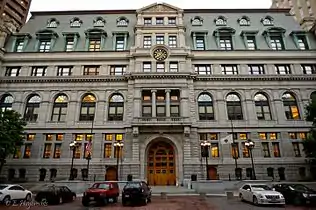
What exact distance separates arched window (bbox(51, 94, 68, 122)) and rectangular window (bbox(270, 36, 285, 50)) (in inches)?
1402

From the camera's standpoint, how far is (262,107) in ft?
111

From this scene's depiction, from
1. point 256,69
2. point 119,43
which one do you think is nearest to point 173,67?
point 119,43

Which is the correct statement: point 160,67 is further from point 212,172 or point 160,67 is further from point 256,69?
point 212,172

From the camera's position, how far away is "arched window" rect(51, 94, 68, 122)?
1307 inches

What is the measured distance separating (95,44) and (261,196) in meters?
33.7

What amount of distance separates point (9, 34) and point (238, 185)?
4406 centimetres

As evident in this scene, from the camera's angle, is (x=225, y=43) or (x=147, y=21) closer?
(x=225, y=43)

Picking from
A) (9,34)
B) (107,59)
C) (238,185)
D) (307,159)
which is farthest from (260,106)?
(9,34)

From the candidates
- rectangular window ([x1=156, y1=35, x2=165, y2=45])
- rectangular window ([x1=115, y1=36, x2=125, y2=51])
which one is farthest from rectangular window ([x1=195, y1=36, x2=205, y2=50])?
rectangular window ([x1=115, y1=36, x2=125, y2=51])

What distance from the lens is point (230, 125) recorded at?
32.3 meters

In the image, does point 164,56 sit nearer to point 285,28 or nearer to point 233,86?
point 233,86

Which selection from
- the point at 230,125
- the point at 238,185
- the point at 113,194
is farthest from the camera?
the point at 230,125

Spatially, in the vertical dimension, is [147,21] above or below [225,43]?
above

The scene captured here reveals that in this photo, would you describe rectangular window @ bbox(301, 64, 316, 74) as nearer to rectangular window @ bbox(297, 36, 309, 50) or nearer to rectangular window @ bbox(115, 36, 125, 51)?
rectangular window @ bbox(297, 36, 309, 50)
